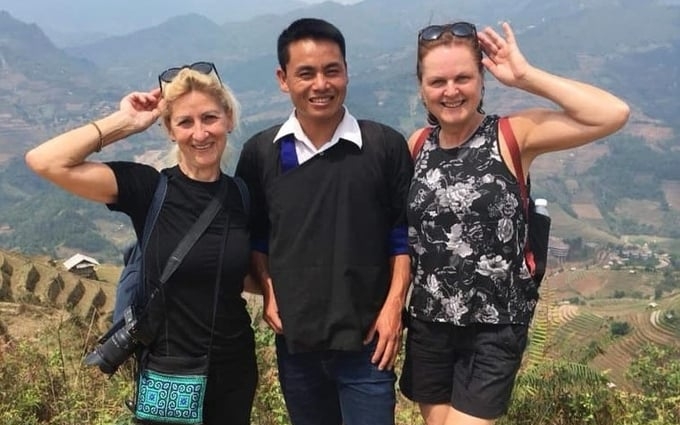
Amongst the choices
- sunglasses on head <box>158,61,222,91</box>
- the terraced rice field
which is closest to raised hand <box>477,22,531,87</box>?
sunglasses on head <box>158,61,222,91</box>

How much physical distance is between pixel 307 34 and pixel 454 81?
2.11 ft

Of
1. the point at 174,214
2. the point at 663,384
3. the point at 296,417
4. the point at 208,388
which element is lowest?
the point at 663,384

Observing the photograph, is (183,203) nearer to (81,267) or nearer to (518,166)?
(518,166)

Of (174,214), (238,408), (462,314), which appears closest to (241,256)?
(174,214)

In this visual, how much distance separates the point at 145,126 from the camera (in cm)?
286

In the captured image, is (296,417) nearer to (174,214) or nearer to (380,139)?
(174,214)

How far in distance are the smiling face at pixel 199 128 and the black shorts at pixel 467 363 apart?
116 centimetres

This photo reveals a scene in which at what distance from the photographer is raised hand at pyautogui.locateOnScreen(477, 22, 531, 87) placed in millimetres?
2783

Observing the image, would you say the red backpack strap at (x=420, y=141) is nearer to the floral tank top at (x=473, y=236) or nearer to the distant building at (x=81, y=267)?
the floral tank top at (x=473, y=236)

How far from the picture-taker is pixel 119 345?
2.79m

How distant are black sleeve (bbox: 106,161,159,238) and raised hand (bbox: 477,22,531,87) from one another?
1.51 meters

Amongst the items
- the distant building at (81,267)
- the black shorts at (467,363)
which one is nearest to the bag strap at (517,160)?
the black shorts at (467,363)

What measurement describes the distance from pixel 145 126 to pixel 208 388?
3.83 ft

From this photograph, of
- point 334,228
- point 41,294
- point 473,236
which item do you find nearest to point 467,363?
point 473,236
